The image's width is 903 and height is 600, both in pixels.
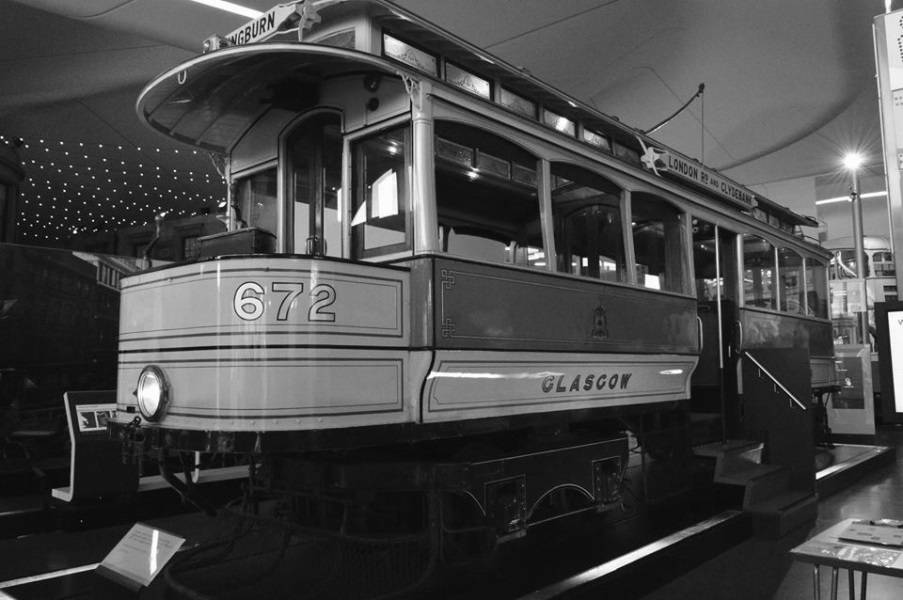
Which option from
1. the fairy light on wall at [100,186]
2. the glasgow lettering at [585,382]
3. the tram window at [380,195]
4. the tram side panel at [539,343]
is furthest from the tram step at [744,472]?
the fairy light on wall at [100,186]

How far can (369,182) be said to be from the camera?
387cm

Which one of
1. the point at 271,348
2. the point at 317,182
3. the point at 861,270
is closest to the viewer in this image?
the point at 271,348

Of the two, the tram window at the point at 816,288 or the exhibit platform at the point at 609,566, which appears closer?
the exhibit platform at the point at 609,566

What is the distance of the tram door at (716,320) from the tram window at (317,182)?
3.78 metres

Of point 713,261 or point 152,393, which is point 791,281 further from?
point 152,393

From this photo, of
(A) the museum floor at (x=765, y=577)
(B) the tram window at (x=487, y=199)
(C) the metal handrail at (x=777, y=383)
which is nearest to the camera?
(B) the tram window at (x=487, y=199)

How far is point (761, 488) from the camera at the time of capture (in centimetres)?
577

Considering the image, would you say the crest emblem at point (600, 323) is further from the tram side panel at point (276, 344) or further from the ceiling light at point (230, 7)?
the ceiling light at point (230, 7)

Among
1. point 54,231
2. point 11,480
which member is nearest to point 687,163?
point 11,480

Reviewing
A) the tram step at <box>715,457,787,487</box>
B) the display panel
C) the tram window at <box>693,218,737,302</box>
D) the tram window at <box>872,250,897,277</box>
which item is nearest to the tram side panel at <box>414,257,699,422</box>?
the tram step at <box>715,457,787,487</box>

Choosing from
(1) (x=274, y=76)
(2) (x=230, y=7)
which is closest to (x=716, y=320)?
(1) (x=274, y=76)

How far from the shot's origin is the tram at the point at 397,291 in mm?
3123

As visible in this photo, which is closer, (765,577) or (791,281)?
(765,577)

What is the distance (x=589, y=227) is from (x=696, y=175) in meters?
1.79
